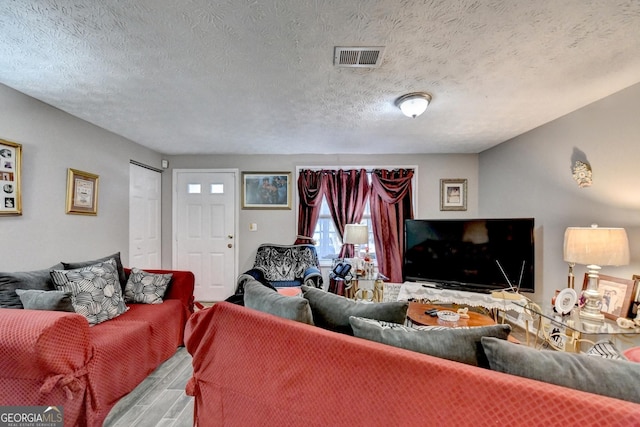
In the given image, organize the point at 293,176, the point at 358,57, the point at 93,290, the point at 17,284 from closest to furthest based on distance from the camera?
the point at 358,57
the point at 17,284
the point at 93,290
the point at 293,176

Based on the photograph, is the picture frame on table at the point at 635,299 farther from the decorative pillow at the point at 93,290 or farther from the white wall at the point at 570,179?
the decorative pillow at the point at 93,290

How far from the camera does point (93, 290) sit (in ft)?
6.99

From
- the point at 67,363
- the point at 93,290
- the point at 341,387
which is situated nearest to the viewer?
the point at 341,387

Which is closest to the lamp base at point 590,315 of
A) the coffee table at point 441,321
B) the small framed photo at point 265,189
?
the coffee table at point 441,321

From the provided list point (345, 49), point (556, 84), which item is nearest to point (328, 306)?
point (345, 49)

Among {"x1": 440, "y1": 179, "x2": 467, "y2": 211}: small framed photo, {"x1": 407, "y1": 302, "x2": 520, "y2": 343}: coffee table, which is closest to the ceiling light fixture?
{"x1": 407, "y1": 302, "x2": 520, "y2": 343}: coffee table

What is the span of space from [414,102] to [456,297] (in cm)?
204

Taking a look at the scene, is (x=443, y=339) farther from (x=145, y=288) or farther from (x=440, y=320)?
(x=145, y=288)

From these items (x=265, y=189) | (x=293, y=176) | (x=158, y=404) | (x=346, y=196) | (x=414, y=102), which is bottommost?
(x=158, y=404)

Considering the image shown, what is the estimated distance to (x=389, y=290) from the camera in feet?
12.7

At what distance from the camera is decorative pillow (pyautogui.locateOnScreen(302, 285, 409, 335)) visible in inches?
49.3

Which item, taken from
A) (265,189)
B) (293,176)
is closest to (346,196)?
(293,176)

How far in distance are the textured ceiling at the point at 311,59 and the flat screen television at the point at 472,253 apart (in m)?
1.12

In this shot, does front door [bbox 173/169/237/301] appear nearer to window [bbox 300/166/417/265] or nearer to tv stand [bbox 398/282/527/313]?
window [bbox 300/166/417/265]
